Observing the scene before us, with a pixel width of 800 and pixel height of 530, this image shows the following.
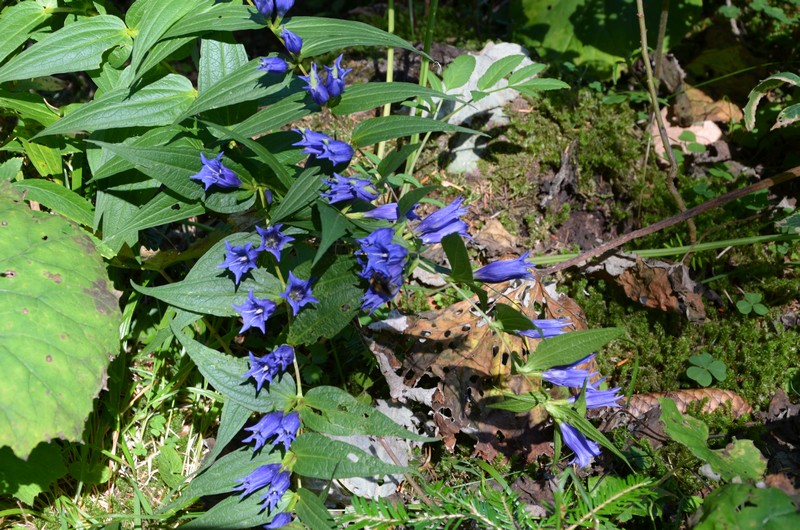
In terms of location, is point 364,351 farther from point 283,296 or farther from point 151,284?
point 151,284

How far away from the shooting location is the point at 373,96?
217 cm

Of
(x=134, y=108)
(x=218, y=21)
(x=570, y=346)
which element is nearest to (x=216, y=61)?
(x=218, y=21)

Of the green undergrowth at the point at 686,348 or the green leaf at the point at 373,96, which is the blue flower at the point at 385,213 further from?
the green undergrowth at the point at 686,348

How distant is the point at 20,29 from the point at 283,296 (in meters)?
1.57

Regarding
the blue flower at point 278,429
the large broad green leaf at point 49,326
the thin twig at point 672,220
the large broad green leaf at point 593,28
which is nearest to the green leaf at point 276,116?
the large broad green leaf at point 49,326

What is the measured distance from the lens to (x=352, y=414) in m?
2.06

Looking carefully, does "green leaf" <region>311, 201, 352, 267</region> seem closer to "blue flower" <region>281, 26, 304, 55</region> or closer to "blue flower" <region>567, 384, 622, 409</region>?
"blue flower" <region>281, 26, 304, 55</region>

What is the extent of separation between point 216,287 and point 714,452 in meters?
1.69

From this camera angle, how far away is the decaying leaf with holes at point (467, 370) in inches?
99.5

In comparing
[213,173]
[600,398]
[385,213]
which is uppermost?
[213,173]

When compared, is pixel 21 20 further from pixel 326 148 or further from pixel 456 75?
pixel 456 75

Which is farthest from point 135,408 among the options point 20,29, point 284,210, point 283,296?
point 20,29

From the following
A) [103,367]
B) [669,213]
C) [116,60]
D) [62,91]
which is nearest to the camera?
[103,367]

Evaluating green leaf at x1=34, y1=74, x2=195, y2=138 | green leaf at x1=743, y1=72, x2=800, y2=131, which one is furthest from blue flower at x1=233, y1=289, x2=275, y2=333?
green leaf at x1=743, y1=72, x2=800, y2=131
